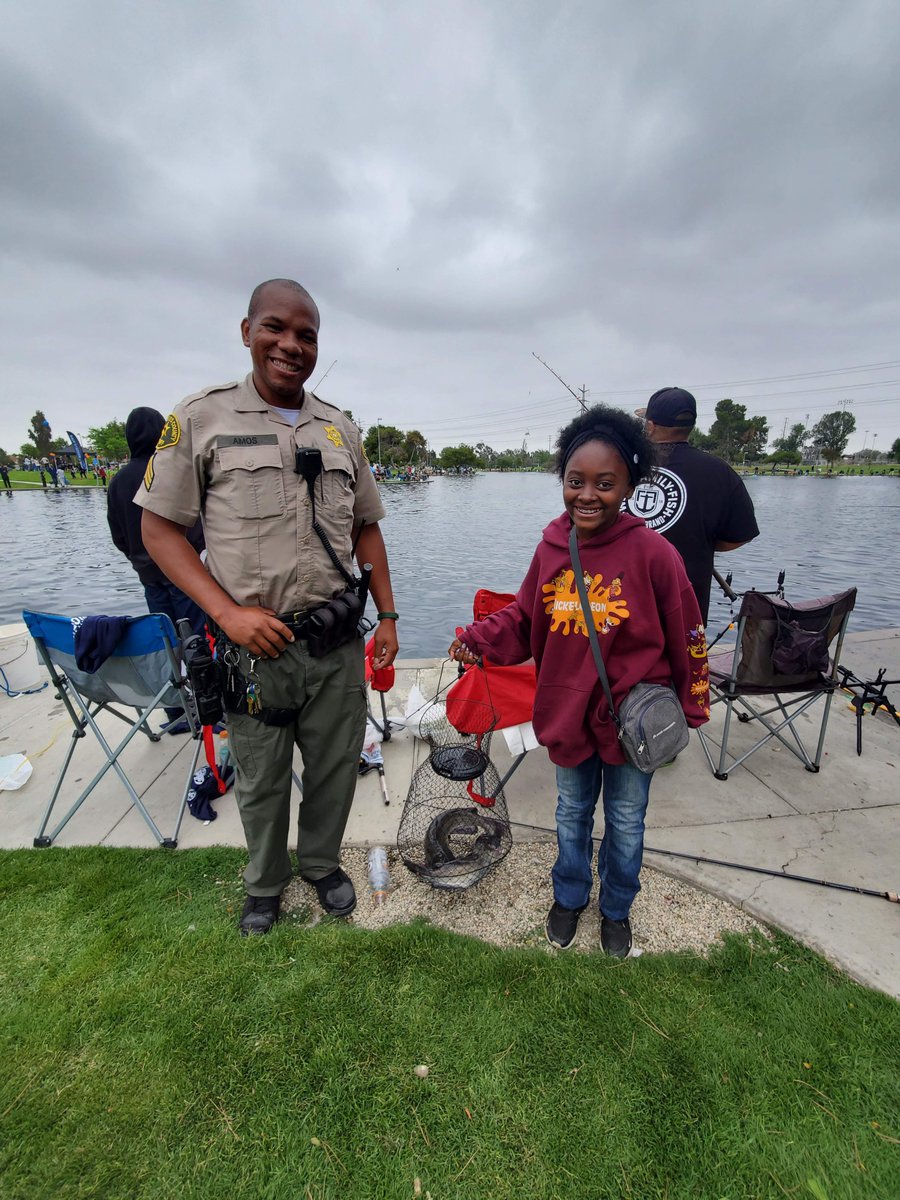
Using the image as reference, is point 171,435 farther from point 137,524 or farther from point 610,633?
point 137,524

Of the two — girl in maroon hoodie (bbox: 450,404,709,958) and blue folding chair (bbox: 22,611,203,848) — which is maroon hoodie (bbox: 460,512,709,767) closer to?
girl in maroon hoodie (bbox: 450,404,709,958)

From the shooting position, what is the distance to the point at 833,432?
115938 millimetres

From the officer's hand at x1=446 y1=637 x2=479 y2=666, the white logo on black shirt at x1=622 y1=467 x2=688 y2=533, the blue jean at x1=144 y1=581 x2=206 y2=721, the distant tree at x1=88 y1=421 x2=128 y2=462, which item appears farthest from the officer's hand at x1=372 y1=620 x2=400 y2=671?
the distant tree at x1=88 y1=421 x2=128 y2=462

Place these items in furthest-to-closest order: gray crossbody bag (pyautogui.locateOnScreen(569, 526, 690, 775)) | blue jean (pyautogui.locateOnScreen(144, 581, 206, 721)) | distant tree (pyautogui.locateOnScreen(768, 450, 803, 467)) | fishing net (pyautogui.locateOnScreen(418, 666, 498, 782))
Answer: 1. distant tree (pyautogui.locateOnScreen(768, 450, 803, 467))
2. blue jean (pyautogui.locateOnScreen(144, 581, 206, 721))
3. fishing net (pyautogui.locateOnScreen(418, 666, 498, 782))
4. gray crossbody bag (pyautogui.locateOnScreen(569, 526, 690, 775))

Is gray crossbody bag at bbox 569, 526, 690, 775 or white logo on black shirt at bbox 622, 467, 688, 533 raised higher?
white logo on black shirt at bbox 622, 467, 688, 533

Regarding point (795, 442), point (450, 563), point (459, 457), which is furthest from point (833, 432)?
point (450, 563)

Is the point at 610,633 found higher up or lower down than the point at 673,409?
lower down

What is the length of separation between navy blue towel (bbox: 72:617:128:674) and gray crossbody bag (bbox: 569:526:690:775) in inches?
96.5

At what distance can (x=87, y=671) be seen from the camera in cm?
275

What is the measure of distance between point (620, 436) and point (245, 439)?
4.71ft

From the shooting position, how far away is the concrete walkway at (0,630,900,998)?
244 cm

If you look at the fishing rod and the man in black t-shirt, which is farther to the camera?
the man in black t-shirt

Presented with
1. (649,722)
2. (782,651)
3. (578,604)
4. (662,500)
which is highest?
(662,500)

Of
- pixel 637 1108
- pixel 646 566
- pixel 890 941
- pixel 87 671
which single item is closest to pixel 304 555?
pixel 646 566
